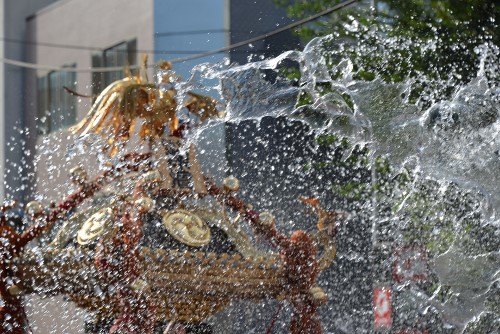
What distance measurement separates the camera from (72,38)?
56.7ft

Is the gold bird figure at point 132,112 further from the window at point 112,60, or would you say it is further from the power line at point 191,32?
the window at point 112,60

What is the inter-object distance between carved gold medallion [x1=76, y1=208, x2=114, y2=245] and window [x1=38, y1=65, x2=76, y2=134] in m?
9.91

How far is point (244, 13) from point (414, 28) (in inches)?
159

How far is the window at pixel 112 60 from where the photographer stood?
14.8m

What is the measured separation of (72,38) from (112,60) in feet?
6.38

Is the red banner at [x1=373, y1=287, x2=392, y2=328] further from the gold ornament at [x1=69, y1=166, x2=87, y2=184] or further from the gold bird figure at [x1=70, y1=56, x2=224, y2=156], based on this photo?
the gold ornament at [x1=69, y1=166, x2=87, y2=184]

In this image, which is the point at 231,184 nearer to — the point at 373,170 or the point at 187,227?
the point at 187,227

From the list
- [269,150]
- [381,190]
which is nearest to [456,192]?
[381,190]

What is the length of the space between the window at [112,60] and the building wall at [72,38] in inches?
3.5

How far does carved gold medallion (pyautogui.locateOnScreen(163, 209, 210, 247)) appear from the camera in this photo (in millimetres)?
5809

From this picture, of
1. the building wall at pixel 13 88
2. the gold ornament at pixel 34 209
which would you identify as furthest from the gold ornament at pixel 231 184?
the building wall at pixel 13 88

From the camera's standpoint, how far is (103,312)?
5621 millimetres

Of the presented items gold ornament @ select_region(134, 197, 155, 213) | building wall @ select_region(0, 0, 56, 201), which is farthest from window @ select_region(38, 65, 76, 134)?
gold ornament @ select_region(134, 197, 155, 213)

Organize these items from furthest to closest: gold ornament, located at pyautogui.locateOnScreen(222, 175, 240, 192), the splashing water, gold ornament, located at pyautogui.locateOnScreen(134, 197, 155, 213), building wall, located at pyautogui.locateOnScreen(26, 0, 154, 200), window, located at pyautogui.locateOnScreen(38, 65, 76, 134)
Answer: window, located at pyautogui.locateOnScreen(38, 65, 76, 134), building wall, located at pyautogui.locateOnScreen(26, 0, 154, 200), gold ornament, located at pyautogui.locateOnScreen(222, 175, 240, 192), the splashing water, gold ornament, located at pyautogui.locateOnScreen(134, 197, 155, 213)
